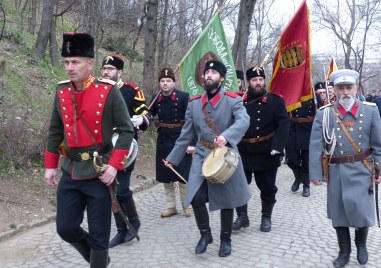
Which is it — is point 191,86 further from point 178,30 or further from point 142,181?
point 178,30

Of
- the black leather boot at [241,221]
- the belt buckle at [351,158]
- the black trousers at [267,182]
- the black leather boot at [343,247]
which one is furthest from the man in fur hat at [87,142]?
the black trousers at [267,182]

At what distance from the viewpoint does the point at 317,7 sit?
3609 cm

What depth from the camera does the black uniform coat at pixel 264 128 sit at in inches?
252

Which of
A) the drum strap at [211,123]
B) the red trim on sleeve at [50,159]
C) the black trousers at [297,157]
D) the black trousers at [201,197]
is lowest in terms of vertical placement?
the black trousers at [297,157]

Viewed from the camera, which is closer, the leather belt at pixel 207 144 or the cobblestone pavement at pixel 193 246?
the cobblestone pavement at pixel 193 246

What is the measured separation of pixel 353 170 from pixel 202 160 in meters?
1.59

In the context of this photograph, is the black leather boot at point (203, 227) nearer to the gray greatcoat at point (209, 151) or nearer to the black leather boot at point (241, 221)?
the gray greatcoat at point (209, 151)

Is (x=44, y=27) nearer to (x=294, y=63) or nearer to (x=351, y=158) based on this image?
(x=294, y=63)

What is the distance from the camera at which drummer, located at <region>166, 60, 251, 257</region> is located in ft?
17.5

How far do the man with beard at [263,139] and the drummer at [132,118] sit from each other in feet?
4.83

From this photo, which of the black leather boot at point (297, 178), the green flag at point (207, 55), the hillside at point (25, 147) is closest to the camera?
the hillside at point (25, 147)

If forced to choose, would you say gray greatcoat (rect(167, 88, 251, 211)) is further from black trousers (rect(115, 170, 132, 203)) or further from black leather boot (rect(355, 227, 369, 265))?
black leather boot (rect(355, 227, 369, 265))

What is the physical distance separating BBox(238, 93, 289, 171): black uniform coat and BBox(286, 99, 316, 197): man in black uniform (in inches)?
109

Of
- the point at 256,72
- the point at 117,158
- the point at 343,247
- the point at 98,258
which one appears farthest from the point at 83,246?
the point at 256,72
